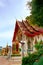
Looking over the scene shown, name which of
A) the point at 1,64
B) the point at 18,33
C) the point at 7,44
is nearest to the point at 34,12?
the point at 1,64

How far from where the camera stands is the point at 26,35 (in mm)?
26844

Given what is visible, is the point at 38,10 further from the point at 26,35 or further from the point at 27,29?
the point at 27,29

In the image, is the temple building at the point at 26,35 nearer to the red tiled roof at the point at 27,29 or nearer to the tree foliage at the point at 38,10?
the red tiled roof at the point at 27,29

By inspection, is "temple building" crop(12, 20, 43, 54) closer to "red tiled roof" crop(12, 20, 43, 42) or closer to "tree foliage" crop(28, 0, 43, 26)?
"red tiled roof" crop(12, 20, 43, 42)

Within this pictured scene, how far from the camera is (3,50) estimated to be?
2675 cm

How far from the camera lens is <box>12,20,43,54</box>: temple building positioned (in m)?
25.2

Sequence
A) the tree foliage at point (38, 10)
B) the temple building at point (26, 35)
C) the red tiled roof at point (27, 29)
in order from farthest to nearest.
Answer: the red tiled roof at point (27, 29)
the temple building at point (26, 35)
the tree foliage at point (38, 10)

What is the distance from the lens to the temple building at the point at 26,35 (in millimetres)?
25222

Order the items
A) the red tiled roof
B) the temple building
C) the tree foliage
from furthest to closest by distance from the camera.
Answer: the red tiled roof → the temple building → the tree foliage

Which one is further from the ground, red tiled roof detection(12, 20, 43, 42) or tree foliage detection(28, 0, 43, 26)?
red tiled roof detection(12, 20, 43, 42)

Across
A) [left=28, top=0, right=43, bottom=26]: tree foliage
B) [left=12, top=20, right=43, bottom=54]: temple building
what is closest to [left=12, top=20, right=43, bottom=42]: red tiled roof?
[left=12, top=20, right=43, bottom=54]: temple building

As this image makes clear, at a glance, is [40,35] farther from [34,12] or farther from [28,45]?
[34,12]

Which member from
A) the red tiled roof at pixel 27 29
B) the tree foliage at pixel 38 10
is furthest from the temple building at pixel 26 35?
the tree foliage at pixel 38 10

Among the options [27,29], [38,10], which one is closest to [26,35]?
[27,29]
